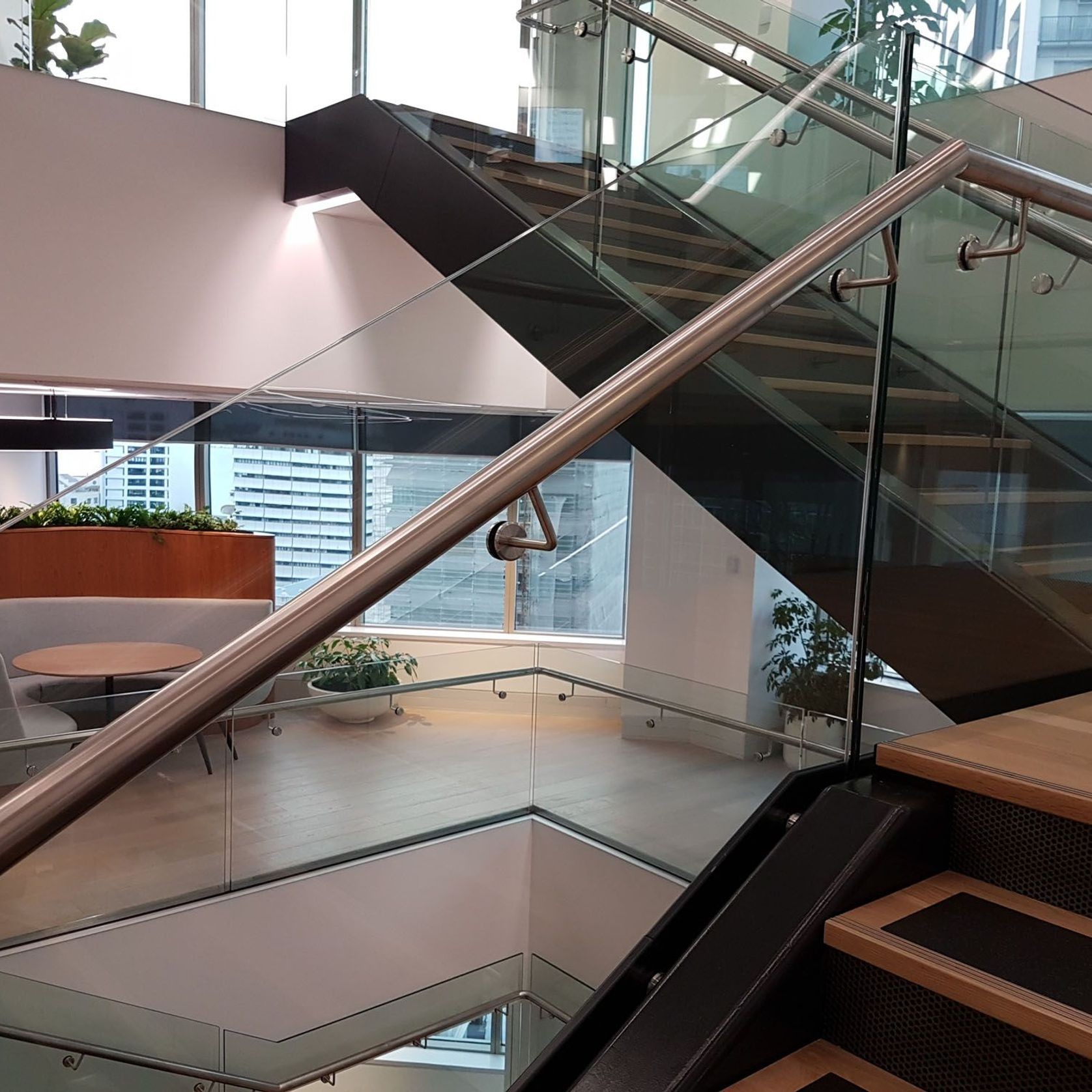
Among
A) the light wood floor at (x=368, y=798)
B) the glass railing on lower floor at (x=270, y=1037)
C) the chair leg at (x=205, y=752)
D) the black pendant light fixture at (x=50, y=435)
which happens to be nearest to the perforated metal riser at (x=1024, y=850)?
the light wood floor at (x=368, y=798)

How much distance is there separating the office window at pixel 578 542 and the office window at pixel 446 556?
0.32 feet

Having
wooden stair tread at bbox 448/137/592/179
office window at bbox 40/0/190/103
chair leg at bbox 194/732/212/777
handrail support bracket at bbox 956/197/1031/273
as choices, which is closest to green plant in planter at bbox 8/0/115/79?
office window at bbox 40/0/190/103

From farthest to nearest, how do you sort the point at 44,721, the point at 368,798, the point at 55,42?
the point at 55,42
the point at 368,798
the point at 44,721

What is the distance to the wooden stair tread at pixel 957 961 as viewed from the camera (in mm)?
1068

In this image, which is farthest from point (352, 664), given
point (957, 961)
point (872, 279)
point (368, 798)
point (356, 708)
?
point (957, 961)

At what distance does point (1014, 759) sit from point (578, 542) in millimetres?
986

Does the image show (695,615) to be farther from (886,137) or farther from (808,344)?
(886,137)

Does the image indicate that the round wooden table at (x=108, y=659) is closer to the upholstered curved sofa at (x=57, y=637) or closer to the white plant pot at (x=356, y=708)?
the upholstered curved sofa at (x=57, y=637)

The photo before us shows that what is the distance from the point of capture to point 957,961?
117 cm

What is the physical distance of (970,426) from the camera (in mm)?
1836

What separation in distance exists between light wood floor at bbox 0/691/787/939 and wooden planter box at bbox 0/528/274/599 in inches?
15.4

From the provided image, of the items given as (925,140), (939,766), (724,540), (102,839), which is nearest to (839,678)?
(939,766)

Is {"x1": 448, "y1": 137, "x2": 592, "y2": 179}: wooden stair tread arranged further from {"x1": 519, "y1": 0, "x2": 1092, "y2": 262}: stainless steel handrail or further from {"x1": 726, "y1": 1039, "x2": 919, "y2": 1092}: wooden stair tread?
{"x1": 726, "y1": 1039, "x2": 919, "y2": 1092}: wooden stair tread

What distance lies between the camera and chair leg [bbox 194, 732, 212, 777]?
227cm
